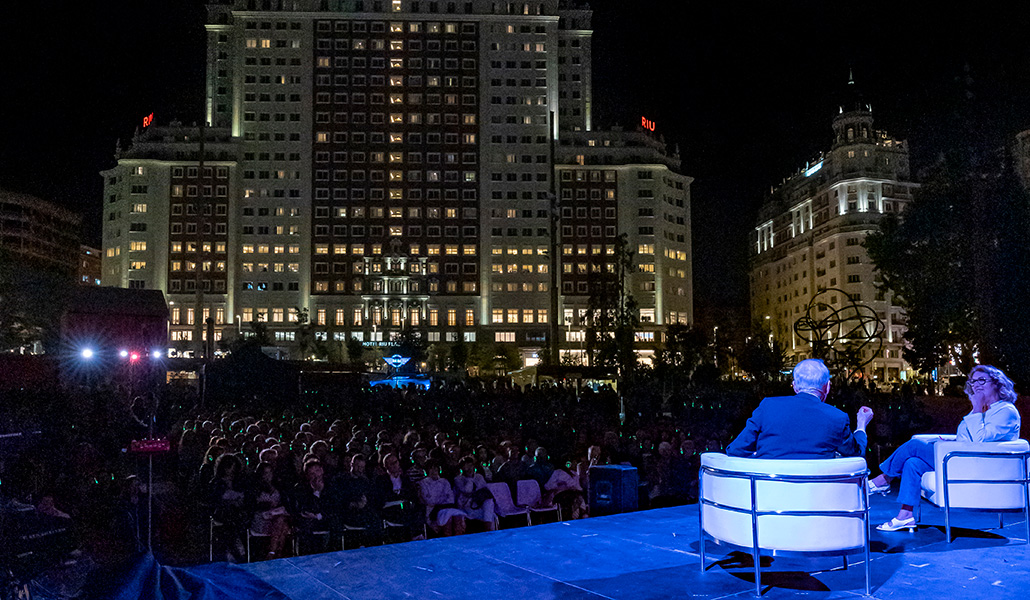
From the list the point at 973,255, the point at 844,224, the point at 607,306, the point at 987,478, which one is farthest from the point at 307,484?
the point at 844,224

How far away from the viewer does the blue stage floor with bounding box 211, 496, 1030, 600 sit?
16.0ft

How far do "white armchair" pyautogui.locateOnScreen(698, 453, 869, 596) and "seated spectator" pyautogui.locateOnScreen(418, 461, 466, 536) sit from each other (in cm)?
496

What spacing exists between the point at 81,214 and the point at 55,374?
11966 centimetres

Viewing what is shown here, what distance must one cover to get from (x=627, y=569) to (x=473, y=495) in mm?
4490

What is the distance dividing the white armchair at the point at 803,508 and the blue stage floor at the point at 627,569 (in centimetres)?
28

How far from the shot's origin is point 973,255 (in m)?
25.8

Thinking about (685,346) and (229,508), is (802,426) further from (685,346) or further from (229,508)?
(685,346)

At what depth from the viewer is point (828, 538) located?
191 inches

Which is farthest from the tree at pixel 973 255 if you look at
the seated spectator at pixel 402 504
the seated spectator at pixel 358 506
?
the seated spectator at pixel 358 506

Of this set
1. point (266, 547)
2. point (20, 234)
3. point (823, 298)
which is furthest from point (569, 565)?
point (20, 234)

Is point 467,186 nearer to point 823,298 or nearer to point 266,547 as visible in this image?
point 823,298

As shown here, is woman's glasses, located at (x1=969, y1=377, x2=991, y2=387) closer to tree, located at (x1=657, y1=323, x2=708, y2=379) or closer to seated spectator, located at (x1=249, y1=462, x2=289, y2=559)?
seated spectator, located at (x1=249, y1=462, x2=289, y2=559)

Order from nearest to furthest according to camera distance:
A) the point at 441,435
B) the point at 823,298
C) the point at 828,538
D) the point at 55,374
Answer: the point at 828,538, the point at 441,435, the point at 55,374, the point at 823,298

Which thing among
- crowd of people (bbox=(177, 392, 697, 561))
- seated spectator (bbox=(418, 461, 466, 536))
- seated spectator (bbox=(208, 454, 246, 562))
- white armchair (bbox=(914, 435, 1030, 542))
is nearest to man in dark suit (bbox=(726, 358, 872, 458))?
white armchair (bbox=(914, 435, 1030, 542))
